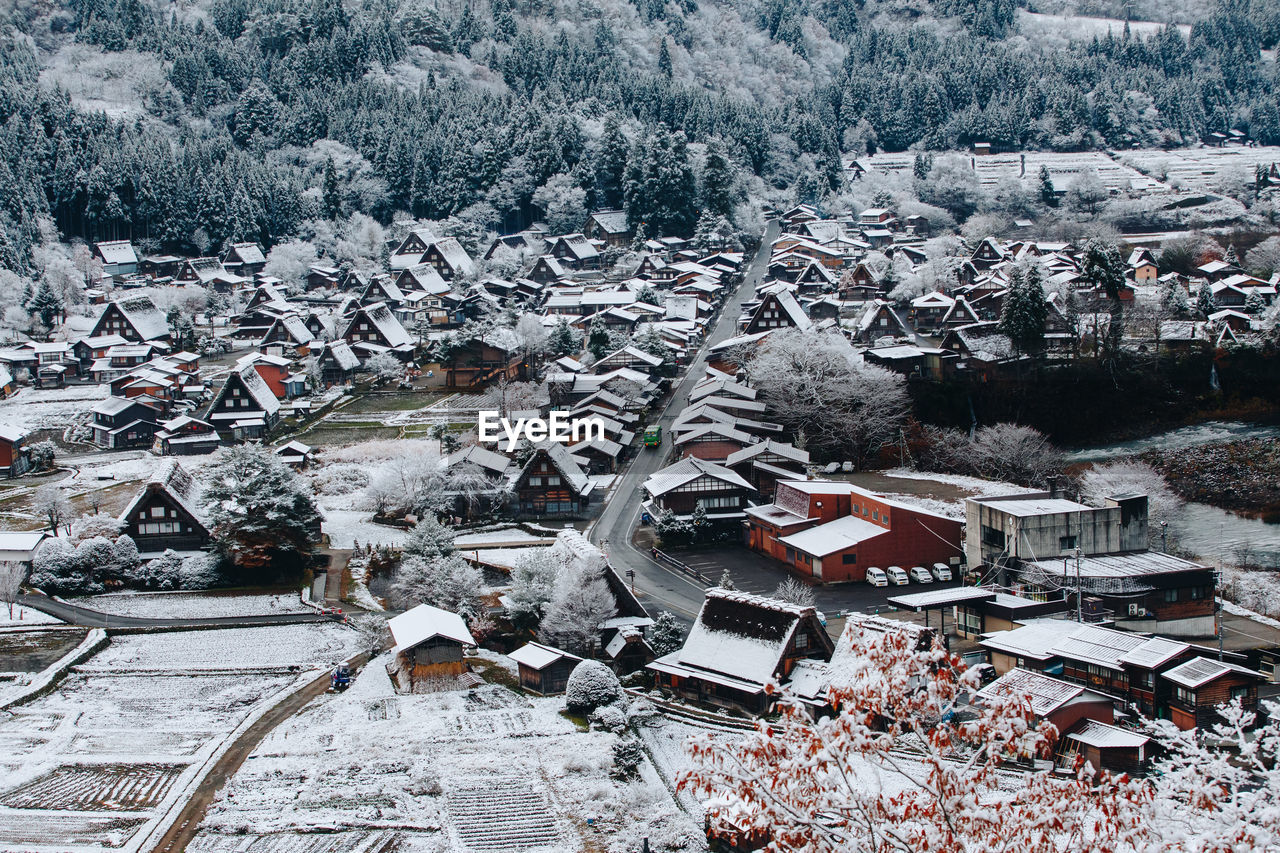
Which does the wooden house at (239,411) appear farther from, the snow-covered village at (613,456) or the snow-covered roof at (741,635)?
the snow-covered roof at (741,635)

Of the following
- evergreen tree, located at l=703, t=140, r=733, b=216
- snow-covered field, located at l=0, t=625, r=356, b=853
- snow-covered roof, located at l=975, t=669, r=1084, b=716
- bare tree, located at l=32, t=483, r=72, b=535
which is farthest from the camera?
evergreen tree, located at l=703, t=140, r=733, b=216

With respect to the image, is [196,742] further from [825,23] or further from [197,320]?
[825,23]

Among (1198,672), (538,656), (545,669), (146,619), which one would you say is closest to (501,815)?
(545,669)

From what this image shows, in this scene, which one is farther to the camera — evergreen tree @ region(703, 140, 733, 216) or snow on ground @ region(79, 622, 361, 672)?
evergreen tree @ region(703, 140, 733, 216)

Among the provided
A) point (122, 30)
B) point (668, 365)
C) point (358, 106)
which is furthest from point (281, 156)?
point (668, 365)

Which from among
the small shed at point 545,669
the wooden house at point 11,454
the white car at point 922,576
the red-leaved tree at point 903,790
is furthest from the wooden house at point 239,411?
the red-leaved tree at point 903,790

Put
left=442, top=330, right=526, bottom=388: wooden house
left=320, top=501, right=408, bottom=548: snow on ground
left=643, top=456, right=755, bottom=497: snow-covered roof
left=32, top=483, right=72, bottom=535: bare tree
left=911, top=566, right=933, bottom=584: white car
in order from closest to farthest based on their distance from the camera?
left=911, top=566, right=933, bottom=584: white car
left=32, top=483, right=72, bottom=535: bare tree
left=320, top=501, right=408, bottom=548: snow on ground
left=643, top=456, right=755, bottom=497: snow-covered roof
left=442, top=330, right=526, bottom=388: wooden house

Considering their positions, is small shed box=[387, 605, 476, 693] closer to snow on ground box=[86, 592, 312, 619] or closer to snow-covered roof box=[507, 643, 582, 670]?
snow-covered roof box=[507, 643, 582, 670]

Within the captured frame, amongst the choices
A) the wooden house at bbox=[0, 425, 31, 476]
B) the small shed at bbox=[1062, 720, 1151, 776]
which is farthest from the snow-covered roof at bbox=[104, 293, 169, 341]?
the small shed at bbox=[1062, 720, 1151, 776]
